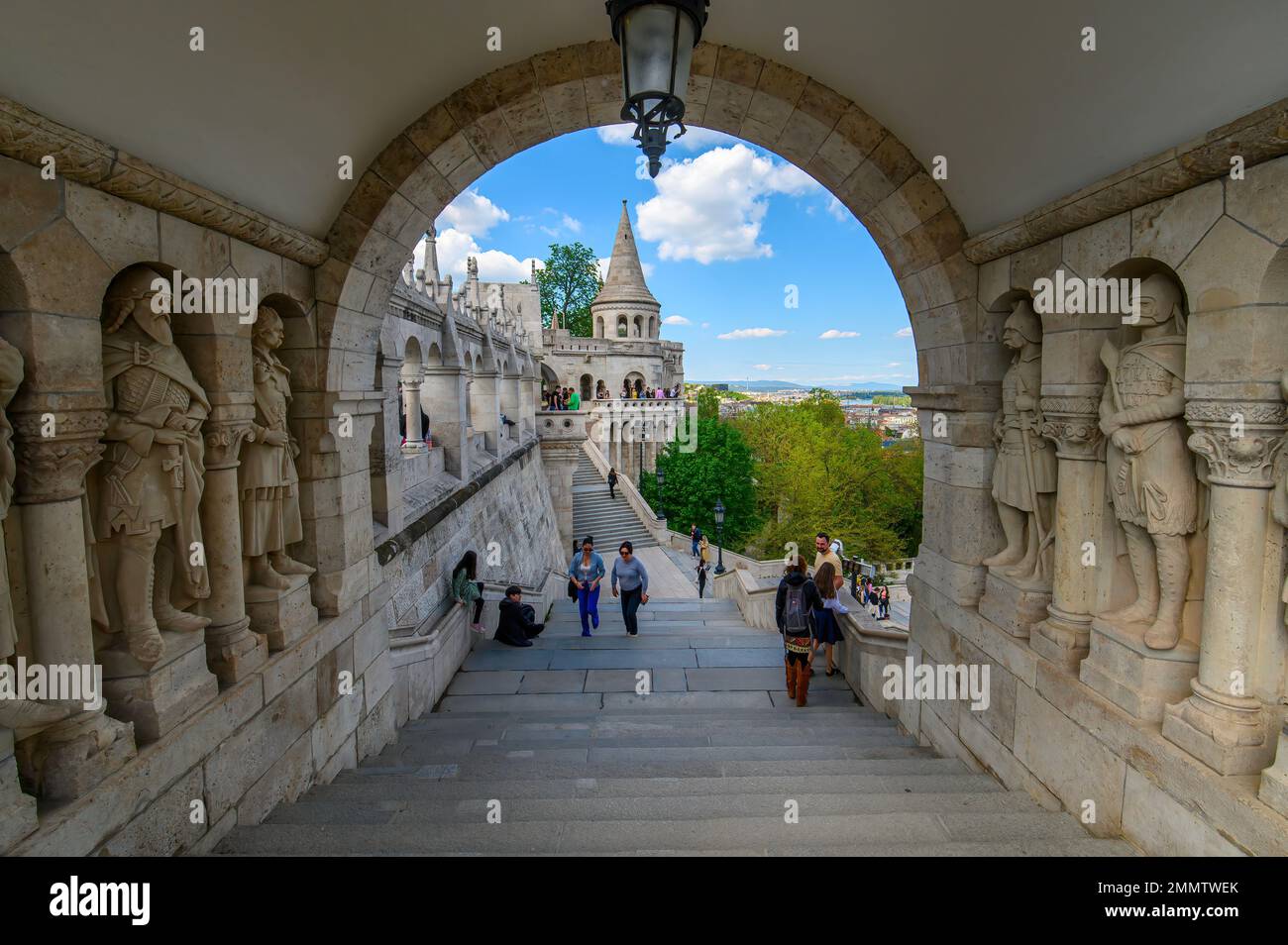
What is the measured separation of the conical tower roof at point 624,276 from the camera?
44.5m

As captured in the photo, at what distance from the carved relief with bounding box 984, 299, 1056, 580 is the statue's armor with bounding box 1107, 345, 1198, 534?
0.74 m

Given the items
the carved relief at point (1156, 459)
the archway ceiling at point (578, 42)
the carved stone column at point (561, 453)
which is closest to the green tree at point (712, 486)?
the carved stone column at point (561, 453)

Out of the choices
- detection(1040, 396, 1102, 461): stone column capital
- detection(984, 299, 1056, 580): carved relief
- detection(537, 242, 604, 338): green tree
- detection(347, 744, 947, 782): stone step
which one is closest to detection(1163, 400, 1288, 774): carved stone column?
detection(1040, 396, 1102, 461): stone column capital

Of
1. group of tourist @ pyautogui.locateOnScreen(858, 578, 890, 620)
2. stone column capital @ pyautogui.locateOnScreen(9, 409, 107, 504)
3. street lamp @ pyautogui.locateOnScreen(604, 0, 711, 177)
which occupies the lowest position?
group of tourist @ pyautogui.locateOnScreen(858, 578, 890, 620)

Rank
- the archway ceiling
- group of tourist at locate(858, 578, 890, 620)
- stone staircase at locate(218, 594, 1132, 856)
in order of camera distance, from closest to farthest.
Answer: the archway ceiling
stone staircase at locate(218, 594, 1132, 856)
group of tourist at locate(858, 578, 890, 620)

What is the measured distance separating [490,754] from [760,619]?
474 cm

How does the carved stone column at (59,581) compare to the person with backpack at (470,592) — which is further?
the person with backpack at (470,592)

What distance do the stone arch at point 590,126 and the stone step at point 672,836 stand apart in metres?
2.64

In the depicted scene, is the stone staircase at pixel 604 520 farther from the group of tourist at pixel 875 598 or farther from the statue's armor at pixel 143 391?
the statue's armor at pixel 143 391

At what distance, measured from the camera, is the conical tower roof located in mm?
44469

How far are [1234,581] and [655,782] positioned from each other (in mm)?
2871

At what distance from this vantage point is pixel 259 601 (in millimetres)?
3748

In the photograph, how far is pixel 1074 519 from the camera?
3.59 m

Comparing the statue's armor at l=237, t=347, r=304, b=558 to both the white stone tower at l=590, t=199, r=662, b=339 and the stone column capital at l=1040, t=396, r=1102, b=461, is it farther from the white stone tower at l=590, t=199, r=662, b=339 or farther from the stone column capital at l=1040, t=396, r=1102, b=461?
the white stone tower at l=590, t=199, r=662, b=339
